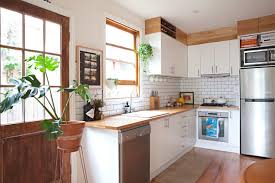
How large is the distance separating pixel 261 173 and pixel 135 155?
152 cm

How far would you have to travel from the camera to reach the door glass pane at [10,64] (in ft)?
5.65

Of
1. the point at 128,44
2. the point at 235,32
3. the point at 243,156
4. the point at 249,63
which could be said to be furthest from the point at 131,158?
the point at 235,32

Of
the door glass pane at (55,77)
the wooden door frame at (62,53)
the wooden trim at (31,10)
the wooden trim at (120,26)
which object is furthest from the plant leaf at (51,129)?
the wooden trim at (120,26)

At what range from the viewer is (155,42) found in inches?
141

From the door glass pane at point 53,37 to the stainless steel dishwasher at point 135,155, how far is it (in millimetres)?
1179

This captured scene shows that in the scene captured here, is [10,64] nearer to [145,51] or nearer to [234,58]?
[145,51]

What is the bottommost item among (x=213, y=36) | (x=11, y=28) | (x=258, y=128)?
(x=258, y=128)

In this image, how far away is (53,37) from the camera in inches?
84.2

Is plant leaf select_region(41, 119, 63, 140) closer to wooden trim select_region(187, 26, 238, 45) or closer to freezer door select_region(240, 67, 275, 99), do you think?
freezer door select_region(240, 67, 275, 99)

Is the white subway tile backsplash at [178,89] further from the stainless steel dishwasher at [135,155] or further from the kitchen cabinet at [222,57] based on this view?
the stainless steel dishwasher at [135,155]

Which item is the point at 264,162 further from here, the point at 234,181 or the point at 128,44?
the point at 128,44

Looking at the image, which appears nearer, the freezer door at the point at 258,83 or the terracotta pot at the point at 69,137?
the terracotta pot at the point at 69,137

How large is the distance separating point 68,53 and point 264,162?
2.10 m

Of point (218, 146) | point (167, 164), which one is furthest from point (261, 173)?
point (218, 146)
